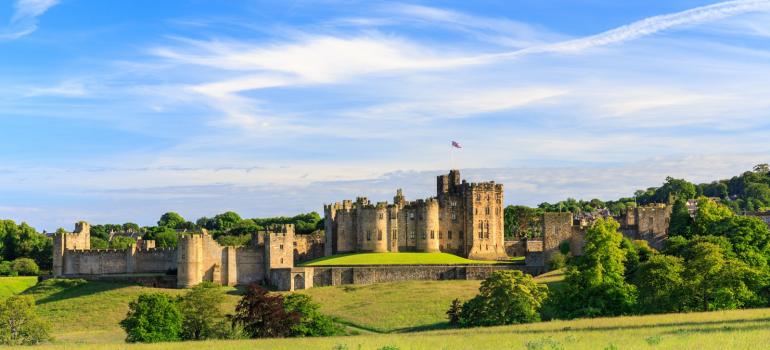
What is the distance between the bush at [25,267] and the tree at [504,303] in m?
66.7

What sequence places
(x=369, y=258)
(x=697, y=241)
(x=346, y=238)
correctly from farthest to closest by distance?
(x=346, y=238)
(x=369, y=258)
(x=697, y=241)

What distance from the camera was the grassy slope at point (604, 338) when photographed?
40.7 meters

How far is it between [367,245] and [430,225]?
693 cm

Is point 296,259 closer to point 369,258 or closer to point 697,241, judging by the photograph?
point 369,258

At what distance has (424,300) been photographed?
8412cm

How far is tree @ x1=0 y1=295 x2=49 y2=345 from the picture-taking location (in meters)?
66.0

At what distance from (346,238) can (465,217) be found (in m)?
12.8

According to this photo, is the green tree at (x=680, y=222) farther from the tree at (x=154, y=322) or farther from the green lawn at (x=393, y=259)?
the tree at (x=154, y=322)

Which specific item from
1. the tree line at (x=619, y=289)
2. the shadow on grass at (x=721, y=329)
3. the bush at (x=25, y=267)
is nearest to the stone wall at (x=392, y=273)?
the tree line at (x=619, y=289)

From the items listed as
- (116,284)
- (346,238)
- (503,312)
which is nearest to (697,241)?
(503,312)

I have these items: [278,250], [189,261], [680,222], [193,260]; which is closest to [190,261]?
[189,261]

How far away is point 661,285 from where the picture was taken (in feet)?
225

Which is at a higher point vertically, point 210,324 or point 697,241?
point 697,241

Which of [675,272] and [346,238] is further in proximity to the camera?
[346,238]
